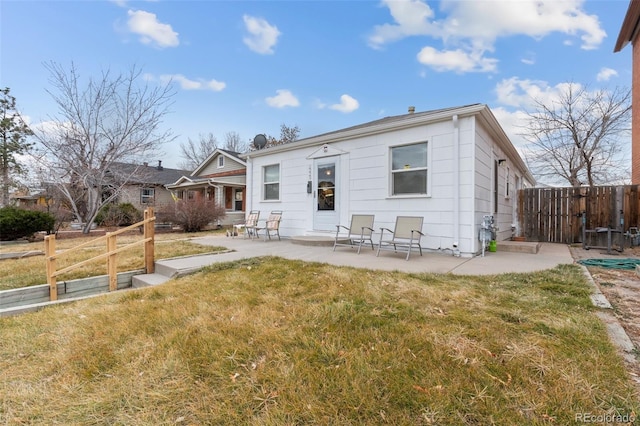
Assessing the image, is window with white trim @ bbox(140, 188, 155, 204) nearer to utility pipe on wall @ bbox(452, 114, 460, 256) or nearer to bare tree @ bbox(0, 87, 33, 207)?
bare tree @ bbox(0, 87, 33, 207)

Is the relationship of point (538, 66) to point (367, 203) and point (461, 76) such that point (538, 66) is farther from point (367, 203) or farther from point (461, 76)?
point (367, 203)

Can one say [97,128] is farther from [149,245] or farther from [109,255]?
[109,255]

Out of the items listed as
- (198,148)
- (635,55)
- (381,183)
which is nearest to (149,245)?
(381,183)

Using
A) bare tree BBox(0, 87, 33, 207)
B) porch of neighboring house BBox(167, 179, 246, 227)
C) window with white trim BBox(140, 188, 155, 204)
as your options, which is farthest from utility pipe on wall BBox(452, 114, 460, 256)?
bare tree BBox(0, 87, 33, 207)

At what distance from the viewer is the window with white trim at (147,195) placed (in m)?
20.7

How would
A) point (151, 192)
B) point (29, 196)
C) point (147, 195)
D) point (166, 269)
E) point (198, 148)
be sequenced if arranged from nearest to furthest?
point (166, 269) → point (29, 196) → point (147, 195) → point (151, 192) → point (198, 148)

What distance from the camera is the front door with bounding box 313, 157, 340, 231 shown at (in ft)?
25.8

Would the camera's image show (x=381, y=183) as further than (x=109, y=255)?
Yes

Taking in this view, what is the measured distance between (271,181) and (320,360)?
324 inches

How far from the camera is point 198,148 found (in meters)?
31.6

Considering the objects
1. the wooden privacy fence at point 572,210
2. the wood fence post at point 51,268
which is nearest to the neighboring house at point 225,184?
the wood fence post at point 51,268

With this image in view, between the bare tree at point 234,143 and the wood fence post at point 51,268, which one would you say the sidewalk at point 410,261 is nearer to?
the wood fence post at point 51,268

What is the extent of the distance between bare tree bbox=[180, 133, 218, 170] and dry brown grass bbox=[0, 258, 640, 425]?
30410mm

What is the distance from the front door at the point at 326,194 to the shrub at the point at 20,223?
9185 mm
